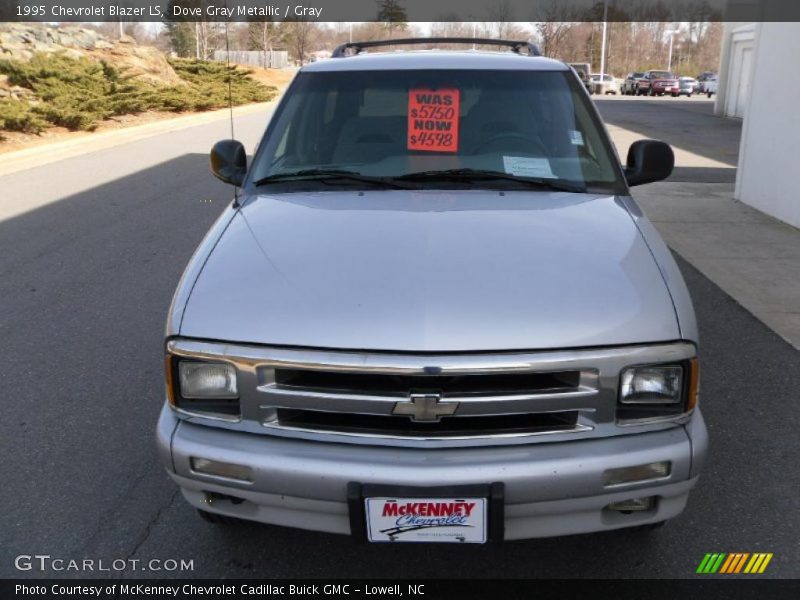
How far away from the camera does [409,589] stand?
2.62m

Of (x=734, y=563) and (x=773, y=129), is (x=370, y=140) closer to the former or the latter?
(x=734, y=563)

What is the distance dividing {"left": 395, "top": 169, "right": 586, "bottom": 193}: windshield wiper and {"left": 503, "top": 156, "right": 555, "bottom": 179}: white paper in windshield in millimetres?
28

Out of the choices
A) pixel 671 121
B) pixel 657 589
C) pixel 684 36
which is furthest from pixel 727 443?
pixel 684 36

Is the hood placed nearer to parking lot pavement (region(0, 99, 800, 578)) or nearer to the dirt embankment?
parking lot pavement (region(0, 99, 800, 578))

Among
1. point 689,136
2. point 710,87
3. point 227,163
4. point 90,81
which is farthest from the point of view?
point 710,87

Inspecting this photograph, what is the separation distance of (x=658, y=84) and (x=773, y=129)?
40565mm

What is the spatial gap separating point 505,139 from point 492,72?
0.42 meters

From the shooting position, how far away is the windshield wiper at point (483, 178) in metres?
3.24

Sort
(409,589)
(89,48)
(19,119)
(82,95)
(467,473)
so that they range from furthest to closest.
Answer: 1. (89,48)
2. (82,95)
3. (19,119)
4. (409,589)
5. (467,473)

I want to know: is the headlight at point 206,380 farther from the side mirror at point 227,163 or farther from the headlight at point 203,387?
the side mirror at point 227,163

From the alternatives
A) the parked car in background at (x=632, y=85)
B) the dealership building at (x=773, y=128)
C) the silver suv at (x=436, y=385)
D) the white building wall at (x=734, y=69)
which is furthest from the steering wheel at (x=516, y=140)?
the parked car in background at (x=632, y=85)

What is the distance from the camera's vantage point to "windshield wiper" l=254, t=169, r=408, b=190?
3273mm

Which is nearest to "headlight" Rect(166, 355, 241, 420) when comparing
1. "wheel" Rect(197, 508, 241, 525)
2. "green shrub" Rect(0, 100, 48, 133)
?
"wheel" Rect(197, 508, 241, 525)

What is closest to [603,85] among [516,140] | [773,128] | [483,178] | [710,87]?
[710,87]
